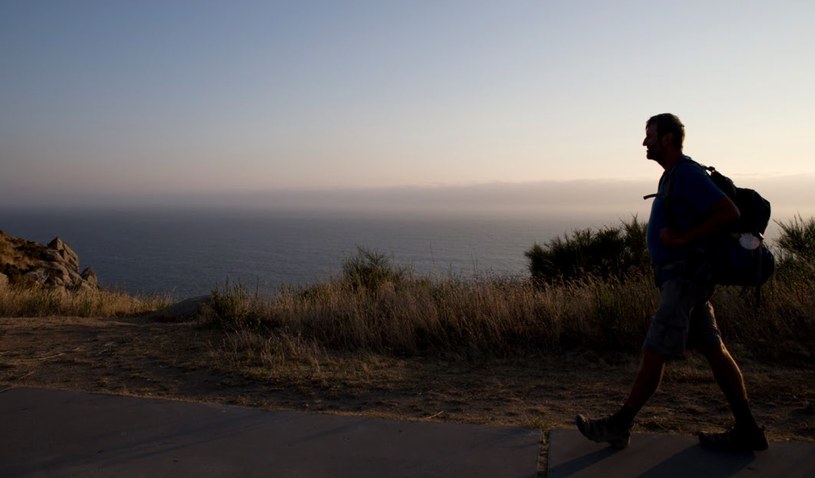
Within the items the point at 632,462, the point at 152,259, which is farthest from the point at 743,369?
the point at 152,259

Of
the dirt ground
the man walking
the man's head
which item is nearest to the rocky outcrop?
the dirt ground

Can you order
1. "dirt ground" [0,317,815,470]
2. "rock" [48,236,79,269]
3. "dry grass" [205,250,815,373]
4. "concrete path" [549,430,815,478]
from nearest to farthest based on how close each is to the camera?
"concrete path" [549,430,815,478], "dirt ground" [0,317,815,470], "dry grass" [205,250,815,373], "rock" [48,236,79,269]

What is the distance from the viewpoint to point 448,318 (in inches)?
278

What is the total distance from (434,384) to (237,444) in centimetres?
209

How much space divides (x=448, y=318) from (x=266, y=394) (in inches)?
100

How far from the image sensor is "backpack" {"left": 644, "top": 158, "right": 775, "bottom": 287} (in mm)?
3455

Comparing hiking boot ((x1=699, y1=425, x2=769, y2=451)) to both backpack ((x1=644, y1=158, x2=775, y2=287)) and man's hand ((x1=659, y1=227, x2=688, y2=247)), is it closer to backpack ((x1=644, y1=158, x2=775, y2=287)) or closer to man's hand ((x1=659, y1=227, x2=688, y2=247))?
backpack ((x1=644, y1=158, x2=775, y2=287))

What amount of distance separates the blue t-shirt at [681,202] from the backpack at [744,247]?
7 centimetres

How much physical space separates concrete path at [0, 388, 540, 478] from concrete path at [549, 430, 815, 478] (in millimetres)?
201

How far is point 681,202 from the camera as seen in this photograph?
3533 millimetres

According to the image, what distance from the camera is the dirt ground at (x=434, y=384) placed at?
4461 mm

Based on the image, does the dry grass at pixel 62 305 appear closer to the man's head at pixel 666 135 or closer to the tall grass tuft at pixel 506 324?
the tall grass tuft at pixel 506 324

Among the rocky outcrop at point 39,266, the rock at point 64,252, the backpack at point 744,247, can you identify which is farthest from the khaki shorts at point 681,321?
the rock at point 64,252

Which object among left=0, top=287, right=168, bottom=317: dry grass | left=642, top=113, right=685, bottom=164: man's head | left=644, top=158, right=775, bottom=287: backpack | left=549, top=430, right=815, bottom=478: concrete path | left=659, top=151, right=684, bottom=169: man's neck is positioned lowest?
left=0, top=287, right=168, bottom=317: dry grass
